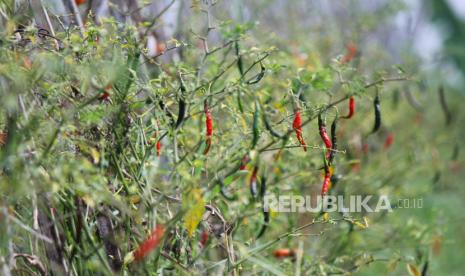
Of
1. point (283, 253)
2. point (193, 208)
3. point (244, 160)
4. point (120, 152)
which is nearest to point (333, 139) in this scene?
point (244, 160)

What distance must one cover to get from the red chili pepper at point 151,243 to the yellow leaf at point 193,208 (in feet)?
0.29

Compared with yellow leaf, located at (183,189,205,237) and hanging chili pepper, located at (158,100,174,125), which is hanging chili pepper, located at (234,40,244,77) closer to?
hanging chili pepper, located at (158,100,174,125)

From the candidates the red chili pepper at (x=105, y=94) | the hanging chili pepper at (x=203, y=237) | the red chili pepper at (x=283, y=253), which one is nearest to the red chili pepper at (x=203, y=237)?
the hanging chili pepper at (x=203, y=237)

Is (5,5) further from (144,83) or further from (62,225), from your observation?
(62,225)

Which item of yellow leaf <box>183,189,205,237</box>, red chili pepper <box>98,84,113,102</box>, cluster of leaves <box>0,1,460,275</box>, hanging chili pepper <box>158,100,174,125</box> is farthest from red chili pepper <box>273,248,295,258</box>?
red chili pepper <box>98,84,113,102</box>

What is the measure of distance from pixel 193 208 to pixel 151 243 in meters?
0.16

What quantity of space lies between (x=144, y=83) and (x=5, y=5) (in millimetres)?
432

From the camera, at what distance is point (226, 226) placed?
220cm

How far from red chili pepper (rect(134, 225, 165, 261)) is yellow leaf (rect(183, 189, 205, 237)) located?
3.5 inches

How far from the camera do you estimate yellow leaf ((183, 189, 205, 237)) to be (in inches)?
69.2

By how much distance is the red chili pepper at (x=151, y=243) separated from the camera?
70.2 inches

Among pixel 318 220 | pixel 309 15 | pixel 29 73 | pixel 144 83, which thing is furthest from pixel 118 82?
pixel 309 15

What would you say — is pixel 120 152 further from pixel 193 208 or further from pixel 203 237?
pixel 203 237

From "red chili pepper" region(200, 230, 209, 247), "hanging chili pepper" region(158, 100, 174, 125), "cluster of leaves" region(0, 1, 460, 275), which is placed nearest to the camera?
"cluster of leaves" region(0, 1, 460, 275)
